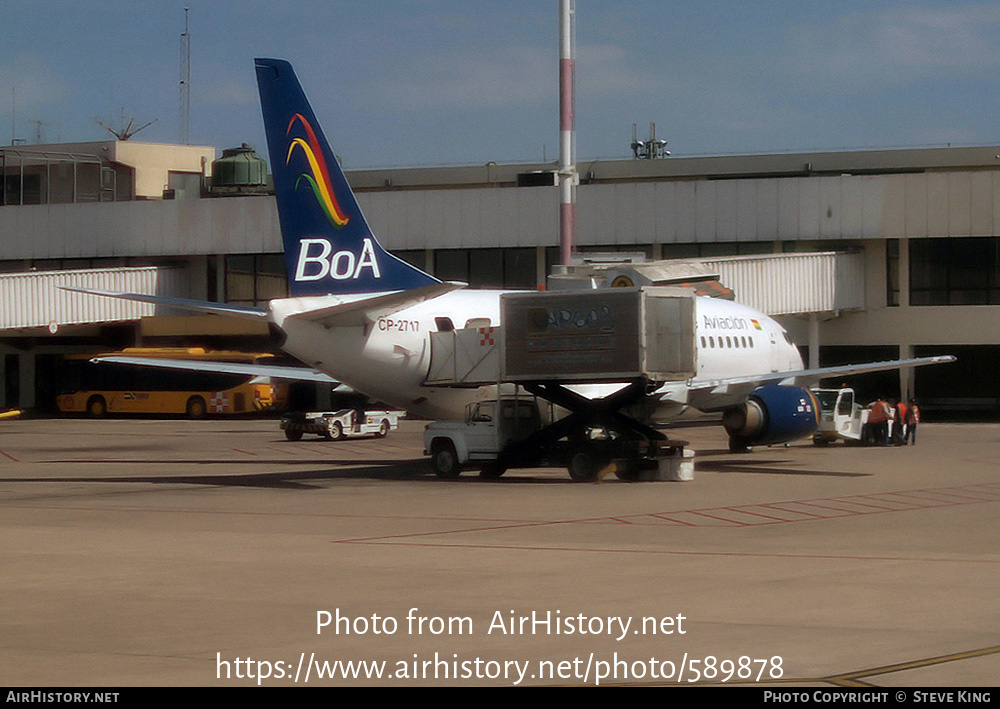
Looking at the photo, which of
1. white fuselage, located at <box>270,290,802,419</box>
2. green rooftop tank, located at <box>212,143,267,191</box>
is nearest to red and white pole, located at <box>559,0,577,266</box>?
white fuselage, located at <box>270,290,802,419</box>

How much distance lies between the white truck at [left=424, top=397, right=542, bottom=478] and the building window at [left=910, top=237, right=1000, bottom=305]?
118 feet

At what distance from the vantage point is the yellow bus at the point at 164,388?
207ft

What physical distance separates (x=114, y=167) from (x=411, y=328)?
5467cm

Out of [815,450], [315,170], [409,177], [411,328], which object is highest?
[409,177]

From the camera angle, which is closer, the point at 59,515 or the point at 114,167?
the point at 59,515

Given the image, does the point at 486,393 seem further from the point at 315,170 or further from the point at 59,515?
the point at 59,515

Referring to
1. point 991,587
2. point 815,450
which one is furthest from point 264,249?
Result: point 991,587

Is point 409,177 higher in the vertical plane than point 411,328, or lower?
higher

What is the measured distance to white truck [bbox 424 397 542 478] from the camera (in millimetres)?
28859

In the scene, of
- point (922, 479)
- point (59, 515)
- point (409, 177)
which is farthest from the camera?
point (409, 177)

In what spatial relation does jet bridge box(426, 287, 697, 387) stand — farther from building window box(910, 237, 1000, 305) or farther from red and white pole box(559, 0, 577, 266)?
building window box(910, 237, 1000, 305)

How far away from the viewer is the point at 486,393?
30.9 metres

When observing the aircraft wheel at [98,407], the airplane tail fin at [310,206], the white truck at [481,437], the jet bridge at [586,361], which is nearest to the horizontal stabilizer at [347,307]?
the airplane tail fin at [310,206]

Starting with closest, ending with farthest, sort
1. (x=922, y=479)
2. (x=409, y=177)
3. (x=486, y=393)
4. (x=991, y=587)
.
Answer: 1. (x=991, y=587)
2. (x=922, y=479)
3. (x=486, y=393)
4. (x=409, y=177)
